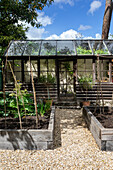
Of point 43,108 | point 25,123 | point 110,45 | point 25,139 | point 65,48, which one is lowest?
point 25,139

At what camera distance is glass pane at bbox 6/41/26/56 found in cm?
728

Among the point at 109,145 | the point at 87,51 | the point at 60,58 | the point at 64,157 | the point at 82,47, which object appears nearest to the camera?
the point at 64,157

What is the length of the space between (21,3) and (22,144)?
454 centimetres

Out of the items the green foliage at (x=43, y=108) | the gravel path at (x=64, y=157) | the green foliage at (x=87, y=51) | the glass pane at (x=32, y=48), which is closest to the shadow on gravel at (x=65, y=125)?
the gravel path at (x=64, y=157)

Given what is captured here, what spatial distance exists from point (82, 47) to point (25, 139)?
19.8 feet

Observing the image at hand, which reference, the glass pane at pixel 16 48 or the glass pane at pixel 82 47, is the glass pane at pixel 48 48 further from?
the glass pane at pixel 82 47

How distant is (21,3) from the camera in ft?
17.1

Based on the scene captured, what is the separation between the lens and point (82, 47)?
776cm

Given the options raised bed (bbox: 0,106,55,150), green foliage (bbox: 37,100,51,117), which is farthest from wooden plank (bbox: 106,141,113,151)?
green foliage (bbox: 37,100,51,117)

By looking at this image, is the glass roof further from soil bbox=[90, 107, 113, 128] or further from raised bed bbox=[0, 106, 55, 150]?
raised bed bbox=[0, 106, 55, 150]

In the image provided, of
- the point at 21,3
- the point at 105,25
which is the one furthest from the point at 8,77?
the point at 105,25

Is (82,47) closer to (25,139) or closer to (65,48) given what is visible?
(65,48)

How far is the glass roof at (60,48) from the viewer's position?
732cm

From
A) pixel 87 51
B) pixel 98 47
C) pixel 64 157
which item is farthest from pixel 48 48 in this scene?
pixel 64 157
